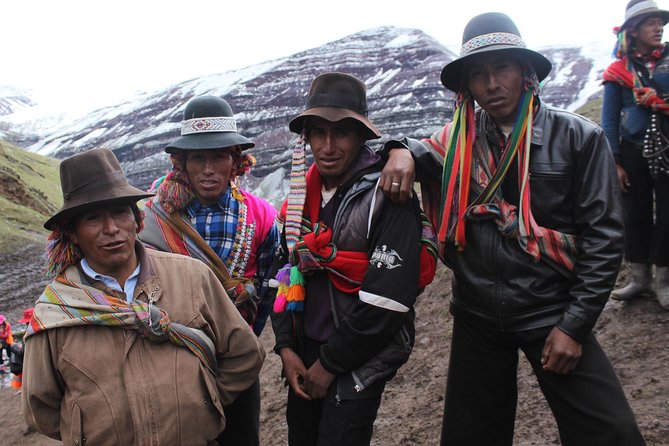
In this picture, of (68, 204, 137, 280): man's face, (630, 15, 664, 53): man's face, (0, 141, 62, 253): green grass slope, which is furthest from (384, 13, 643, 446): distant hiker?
(0, 141, 62, 253): green grass slope

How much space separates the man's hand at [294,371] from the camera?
97.0 inches

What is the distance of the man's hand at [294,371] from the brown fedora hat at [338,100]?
3.84ft

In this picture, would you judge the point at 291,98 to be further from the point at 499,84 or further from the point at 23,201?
the point at 499,84

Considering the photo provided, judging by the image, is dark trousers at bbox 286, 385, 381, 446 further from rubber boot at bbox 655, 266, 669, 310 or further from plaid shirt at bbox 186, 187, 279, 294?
rubber boot at bbox 655, 266, 669, 310

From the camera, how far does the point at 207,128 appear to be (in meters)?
3.05

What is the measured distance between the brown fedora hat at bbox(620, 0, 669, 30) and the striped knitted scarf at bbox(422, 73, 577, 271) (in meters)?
2.16

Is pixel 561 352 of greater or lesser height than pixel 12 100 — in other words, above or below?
above

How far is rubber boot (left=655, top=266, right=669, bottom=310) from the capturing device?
3967mm

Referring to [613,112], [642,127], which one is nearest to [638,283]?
[642,127]

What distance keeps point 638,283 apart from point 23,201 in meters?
16.2

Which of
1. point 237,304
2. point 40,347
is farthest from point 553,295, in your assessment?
point 40,347

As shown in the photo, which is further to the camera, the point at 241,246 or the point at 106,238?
the point at 241,246

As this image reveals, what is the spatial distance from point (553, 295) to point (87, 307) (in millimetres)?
2016

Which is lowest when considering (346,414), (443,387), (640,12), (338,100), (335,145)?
(443,387)
